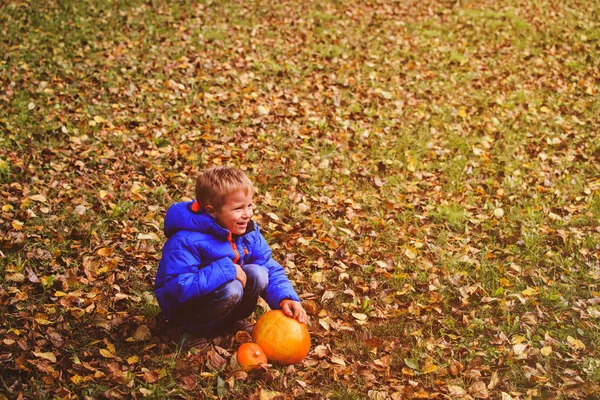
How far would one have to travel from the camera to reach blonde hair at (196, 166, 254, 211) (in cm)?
308

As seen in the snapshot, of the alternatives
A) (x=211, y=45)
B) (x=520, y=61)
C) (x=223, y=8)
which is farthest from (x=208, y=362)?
(x=223, y=8)

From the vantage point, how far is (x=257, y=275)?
330cm

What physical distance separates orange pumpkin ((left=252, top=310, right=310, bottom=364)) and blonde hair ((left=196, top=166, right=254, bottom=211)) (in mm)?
796

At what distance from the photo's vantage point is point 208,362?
11.0 ft

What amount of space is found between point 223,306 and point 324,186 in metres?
2.61

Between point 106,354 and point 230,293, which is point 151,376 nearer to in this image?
point 106,354

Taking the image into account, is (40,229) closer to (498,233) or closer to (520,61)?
(498,233)

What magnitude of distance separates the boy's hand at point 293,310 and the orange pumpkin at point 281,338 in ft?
0.09

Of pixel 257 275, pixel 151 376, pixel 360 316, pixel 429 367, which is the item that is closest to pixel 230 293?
pixel 257 275

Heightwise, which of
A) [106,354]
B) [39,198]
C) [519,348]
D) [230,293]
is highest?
[230,293]

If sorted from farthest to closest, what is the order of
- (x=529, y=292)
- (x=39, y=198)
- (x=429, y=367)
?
(x=39, y=198)
(x=529, y=292)
(x=429, y=367)

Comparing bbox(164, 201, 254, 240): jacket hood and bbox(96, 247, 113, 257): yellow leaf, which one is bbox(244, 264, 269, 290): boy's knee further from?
bbox(96, 247, 113, 257): yellow leaf

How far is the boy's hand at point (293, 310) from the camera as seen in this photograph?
3.30 m

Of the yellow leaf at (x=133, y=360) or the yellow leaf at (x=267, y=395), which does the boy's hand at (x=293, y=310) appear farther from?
the yellow leaf at (x=133, y=360)
